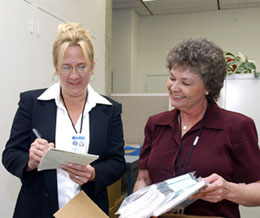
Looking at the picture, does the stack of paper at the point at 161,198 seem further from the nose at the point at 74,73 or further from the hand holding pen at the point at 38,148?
the nose at the point at 74,73

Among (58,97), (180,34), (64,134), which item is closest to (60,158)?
(64,134)

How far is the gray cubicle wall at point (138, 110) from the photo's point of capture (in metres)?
3.24

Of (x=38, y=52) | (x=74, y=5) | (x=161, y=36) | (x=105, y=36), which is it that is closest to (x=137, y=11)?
(x=161, y=36)

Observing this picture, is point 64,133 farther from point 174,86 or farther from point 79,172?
point 174,86

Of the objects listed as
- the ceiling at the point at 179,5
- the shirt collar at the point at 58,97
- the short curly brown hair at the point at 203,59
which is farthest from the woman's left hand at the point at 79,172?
the ceiling at the point at 179,5

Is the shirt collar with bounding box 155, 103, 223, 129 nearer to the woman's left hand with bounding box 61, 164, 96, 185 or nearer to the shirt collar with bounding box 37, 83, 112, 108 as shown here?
the shirt collar with bounding box 37, 83, 112, 108

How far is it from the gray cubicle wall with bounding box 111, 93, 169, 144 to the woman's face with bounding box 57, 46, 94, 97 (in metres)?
2.10

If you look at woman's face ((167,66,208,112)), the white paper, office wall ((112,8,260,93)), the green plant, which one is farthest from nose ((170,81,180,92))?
office wall ((112,8,260,93))

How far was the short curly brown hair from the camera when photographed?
1021 mm

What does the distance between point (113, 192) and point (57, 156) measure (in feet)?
6.57

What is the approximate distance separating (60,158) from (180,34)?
577 centimetres

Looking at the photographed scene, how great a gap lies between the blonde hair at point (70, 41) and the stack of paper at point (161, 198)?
61cm

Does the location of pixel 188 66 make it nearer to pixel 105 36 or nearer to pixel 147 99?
pixel 147 99

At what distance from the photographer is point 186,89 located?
1046mm
